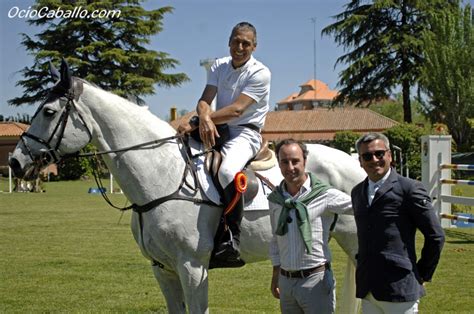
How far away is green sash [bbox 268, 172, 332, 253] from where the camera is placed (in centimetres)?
408

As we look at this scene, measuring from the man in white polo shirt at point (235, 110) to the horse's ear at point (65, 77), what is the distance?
0.98 m

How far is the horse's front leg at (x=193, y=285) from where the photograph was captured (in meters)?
4.96

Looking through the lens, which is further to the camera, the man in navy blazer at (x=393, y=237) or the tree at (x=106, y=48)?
the tree at (x=106, y=48)

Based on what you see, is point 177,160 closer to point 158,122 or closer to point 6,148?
point 158,122

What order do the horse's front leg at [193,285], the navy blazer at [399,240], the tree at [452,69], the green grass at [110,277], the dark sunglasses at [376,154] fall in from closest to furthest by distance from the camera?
the navy blazer at [399,240]
the dark sunglasses at [376,154]
the horse's front leg at [193,285]
the green grass at [110,277]
the tree at [452,69]

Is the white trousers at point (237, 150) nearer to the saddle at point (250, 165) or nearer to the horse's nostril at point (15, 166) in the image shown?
the saddle at point (250, 165)

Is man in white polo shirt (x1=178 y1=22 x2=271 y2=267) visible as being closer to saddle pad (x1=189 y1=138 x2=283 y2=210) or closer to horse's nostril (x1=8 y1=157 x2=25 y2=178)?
saddle pad (x1=189 y1=138 x2=283 y2=210)

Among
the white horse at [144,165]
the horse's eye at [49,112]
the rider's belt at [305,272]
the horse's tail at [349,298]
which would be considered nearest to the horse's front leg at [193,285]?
the white horse at [144,165]

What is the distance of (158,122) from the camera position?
5.49 m

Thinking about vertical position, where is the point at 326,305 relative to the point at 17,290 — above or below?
above

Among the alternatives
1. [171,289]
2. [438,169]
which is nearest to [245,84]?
[171,289]

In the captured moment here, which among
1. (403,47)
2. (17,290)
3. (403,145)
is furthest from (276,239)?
(403,47)

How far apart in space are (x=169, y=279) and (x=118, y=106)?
1.48 meters

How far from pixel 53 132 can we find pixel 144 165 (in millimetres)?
750
